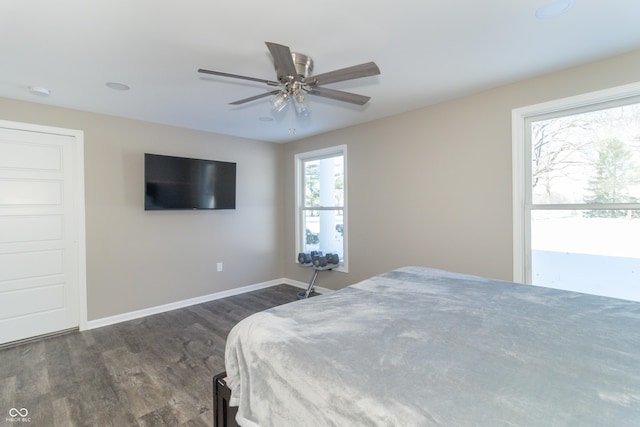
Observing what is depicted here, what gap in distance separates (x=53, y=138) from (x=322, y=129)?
318cm

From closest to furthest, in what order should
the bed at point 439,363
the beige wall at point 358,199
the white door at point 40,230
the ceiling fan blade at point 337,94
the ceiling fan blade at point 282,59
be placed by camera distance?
the bed at point 439,363 < the ceiling fan blade at point 282,59 < the ceiling fan blade at point 337,94 < the beige wall at point 358,199 < the white door at point 40,230

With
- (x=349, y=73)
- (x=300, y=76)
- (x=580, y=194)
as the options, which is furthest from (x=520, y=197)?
(x=300, y=76)

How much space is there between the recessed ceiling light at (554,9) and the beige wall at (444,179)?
971 millimetres

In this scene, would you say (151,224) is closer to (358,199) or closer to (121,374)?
(121,374)

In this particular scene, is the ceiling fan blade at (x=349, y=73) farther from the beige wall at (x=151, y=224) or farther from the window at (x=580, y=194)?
the beige wall at (x=151, y=224)

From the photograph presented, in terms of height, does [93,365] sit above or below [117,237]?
below

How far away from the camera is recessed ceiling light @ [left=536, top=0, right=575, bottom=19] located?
164 cm

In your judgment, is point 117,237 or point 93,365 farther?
point 117,237

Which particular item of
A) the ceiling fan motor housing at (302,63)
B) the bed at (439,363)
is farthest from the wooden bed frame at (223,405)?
the ceiling fan motor housing at (302,63)

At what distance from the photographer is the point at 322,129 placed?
4.26 m

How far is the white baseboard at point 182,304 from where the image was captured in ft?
11.2

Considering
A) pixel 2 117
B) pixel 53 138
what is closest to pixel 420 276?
pixel 53 138

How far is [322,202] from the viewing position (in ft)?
15.3

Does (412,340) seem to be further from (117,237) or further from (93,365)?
(117,237)
